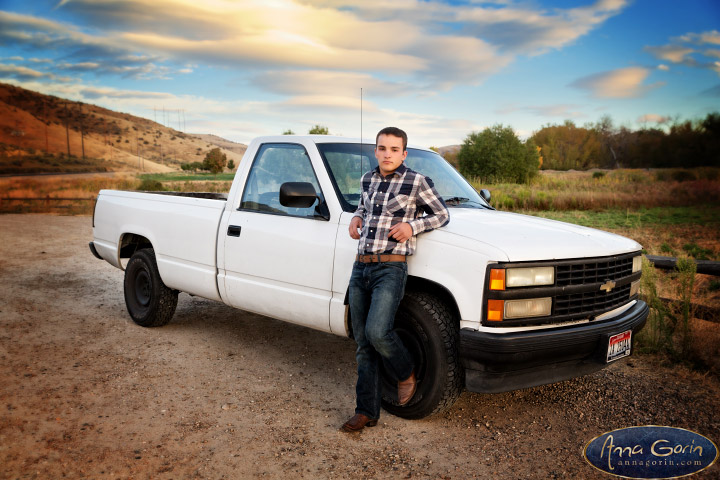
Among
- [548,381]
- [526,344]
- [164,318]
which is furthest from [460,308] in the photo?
[164,318]

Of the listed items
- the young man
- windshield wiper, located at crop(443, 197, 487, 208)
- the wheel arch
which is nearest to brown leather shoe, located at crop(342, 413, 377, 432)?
the young man

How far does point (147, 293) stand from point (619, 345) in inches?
192

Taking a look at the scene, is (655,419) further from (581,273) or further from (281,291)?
(281,291)

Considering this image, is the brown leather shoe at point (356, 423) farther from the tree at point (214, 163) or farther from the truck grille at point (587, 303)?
the tree at point (214, 163)

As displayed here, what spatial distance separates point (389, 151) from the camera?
136 inches

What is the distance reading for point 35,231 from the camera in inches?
581

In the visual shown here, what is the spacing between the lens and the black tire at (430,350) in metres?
3.48

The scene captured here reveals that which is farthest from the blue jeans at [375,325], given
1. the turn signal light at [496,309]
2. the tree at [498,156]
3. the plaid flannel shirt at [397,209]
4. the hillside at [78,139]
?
the hillside at [78,139]

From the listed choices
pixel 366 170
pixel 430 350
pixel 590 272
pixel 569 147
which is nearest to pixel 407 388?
pixel 430 350

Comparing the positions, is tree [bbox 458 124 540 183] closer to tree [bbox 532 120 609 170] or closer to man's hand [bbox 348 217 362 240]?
man's hand [bbox 348 217 362 240]

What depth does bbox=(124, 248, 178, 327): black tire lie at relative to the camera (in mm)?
5871

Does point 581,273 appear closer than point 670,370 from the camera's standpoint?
Yes

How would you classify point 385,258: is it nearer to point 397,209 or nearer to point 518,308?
point 397,209

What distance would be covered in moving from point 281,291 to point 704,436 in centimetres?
318
